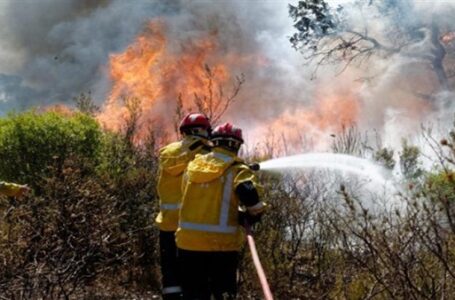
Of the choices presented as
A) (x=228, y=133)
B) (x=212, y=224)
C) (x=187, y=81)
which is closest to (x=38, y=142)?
(x=228, y=133)

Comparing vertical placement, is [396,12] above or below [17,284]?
above

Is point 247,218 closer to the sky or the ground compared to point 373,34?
closer to the ground

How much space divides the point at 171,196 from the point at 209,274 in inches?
46.6

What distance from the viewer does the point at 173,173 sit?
19.1ft

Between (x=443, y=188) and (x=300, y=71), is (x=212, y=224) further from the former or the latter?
(x=300, y=71)

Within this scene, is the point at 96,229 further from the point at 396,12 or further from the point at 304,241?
the point at 396,12

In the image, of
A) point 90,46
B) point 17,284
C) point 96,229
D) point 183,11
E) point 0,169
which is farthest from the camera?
point 90,46

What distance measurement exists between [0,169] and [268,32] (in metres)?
17.1

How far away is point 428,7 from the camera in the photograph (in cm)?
2461

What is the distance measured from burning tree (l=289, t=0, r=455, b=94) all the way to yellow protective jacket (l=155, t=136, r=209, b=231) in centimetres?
1934

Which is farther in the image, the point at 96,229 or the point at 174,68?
the point at 174,68

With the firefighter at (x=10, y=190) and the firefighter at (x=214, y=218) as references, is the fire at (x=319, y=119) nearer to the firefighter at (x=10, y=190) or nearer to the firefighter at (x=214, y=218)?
the firefighter at (x=10, y=190)

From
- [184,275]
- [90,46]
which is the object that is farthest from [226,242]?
[90,46]

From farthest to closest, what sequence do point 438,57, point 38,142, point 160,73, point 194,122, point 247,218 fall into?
point 438,57 < point 160,73 < point 38,142 < point 194,122 < point 247,218
